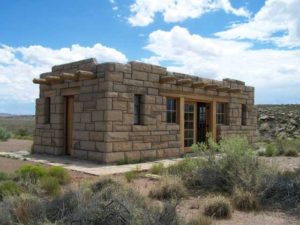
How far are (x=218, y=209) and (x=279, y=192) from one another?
5.61 feet

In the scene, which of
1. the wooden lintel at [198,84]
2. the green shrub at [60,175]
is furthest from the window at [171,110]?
the green shrub at [60,175]

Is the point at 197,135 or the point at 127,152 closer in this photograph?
the point at 127,152

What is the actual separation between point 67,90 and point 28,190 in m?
6.53

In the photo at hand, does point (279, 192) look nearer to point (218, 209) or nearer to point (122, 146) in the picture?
point (218, 209)

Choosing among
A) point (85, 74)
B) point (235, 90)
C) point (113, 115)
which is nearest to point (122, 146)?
point (113, 115)

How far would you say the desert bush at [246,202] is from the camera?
20.4ft

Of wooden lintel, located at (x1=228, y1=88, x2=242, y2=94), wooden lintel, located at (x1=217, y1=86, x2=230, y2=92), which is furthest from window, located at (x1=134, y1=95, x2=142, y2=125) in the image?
wooden lintel, located at (x1=228, y1=88, x2=242, y2=94)

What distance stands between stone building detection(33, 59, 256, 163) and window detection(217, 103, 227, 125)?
0.27 feet

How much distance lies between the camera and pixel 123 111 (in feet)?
36.3

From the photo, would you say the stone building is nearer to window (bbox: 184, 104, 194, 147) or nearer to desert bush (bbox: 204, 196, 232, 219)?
window (bbox: 184, 104, 194, 147)

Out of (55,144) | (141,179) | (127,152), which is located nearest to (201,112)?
(127,152)

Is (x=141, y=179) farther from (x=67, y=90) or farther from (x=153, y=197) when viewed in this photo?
(x=67, y=90)

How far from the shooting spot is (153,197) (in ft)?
22.4

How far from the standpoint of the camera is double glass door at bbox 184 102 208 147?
551 inches
